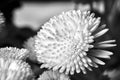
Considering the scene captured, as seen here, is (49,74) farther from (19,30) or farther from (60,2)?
(60,2)

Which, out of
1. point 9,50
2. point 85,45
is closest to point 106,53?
point 85,45

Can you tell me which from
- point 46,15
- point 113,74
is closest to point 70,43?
point 113,74

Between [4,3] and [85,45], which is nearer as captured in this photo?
[85,45]

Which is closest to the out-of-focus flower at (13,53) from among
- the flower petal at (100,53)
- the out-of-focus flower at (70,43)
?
the out-of-focus flower at (70,43)

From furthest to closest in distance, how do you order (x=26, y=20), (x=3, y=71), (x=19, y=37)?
(x=26, y=20) < (x=19, y=37) < (x=3, y=71)

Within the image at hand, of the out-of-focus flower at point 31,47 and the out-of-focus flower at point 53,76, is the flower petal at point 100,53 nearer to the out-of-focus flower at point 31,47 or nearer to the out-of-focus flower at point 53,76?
the out-of-focus flower at point 53,76

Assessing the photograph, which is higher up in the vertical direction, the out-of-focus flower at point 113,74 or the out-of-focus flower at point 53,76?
the out-of-focus flower at point 53,76
